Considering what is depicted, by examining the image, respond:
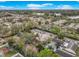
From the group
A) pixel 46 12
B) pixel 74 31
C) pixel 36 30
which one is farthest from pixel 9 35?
pixel 74 31

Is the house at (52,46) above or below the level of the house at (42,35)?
below

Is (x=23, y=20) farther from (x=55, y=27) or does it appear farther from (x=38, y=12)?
(x=55, y=27)

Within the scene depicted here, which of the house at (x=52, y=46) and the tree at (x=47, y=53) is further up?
the house at (x=52, y=46)

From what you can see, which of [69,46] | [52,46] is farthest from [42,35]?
[69,46]

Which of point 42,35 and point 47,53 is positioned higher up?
point 42,35

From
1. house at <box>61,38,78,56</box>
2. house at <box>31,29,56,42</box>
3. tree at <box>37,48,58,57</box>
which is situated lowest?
tree at <box>37,48,58,57</box>

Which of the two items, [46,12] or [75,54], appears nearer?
[75,54]

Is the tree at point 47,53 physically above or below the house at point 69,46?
below

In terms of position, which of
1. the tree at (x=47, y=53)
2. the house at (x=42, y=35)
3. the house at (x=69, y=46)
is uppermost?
the house at (x=42, y=35)

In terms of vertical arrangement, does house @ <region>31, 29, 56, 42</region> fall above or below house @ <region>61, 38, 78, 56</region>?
above

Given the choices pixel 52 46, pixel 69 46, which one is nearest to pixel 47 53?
pixel 52 46

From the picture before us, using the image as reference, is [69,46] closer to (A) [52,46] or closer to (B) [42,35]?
(A) [52,46]
